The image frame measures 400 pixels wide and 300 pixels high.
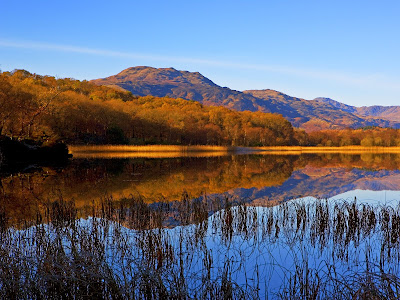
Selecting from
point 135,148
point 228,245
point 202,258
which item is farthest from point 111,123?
point 202,258

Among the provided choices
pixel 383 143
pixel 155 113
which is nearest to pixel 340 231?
pixel 155 113

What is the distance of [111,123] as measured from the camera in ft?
263

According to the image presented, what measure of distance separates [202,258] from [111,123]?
75492 millimetres

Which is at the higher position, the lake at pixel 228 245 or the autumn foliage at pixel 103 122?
the autumn foliage at pixel 103 122

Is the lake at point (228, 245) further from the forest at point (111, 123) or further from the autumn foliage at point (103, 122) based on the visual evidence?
the autumn foliage at point (103, 122)

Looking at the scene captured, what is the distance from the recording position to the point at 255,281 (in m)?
6.33

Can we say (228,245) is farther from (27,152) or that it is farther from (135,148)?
(135,148)

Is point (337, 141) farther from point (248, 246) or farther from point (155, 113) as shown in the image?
point (248, 246)

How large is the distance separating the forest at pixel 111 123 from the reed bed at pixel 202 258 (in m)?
34.9

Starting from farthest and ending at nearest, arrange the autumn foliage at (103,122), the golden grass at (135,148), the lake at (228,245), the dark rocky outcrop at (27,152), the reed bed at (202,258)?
1. the golden grass at (135,148)
2. the autumn foliage at (103,122)
3. the dark rocky outcrop at (27,152)
4. the lake at (228,245)
5. the reed bed at (202,258)

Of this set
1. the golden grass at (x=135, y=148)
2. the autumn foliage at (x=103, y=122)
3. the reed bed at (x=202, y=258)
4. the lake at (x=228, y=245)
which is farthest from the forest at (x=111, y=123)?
the reed bed at (x=202, y=258)

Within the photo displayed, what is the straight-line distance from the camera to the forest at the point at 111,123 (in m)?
48.7

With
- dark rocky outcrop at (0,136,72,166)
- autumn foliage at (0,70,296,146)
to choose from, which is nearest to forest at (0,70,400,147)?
autumn foliage at (0,70,296,146)

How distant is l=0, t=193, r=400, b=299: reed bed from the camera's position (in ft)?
17.0
